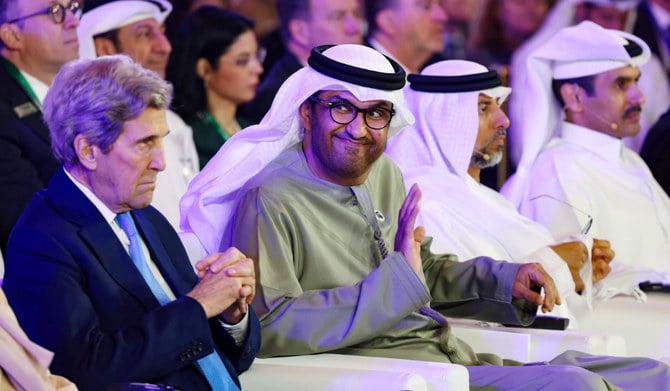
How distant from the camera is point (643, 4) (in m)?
9.41

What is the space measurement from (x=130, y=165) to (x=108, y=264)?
0.27 meters

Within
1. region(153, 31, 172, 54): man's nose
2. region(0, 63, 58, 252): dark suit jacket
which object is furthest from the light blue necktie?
region(153, 31, 172, 54): man's nose

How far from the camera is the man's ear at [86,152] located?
333 cm

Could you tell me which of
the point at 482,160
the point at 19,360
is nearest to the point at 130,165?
the point at 19,360

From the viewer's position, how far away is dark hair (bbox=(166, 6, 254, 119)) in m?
7.26

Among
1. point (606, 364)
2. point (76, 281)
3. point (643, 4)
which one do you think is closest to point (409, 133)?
point (606, 364)

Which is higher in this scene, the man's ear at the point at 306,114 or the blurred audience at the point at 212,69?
the man's ear at the point at 306,114

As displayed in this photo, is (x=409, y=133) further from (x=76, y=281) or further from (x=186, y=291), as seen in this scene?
(x=76, y=281)

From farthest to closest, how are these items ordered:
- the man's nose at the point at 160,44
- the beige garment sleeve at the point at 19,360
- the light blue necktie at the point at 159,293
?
the man's nose at the point at 160,44
the light blue necktie at the point at 159,293
the beige garment sleeve at the point at 19,360

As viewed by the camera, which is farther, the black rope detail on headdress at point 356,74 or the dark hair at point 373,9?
the dark hair at point 373,9

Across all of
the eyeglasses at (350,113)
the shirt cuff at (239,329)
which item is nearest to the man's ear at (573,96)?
the eyeglasses at (350,113)

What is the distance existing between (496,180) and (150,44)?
2.21 metres

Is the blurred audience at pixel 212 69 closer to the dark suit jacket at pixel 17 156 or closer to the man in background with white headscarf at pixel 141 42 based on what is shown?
the man in background with white headscarf at pixel 141 42

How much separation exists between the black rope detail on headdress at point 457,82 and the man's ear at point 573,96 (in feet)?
3.40
